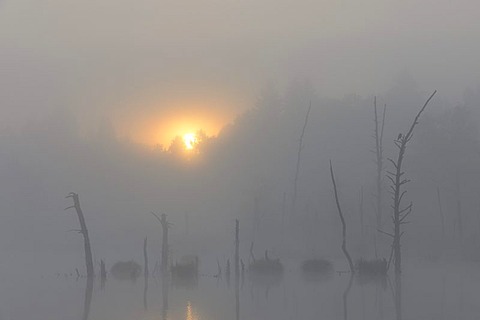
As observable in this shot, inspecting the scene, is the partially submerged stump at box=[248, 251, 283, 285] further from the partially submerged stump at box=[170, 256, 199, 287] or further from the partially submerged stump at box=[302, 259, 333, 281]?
the partially submerged stump at box=[170, 256, 199, 287]

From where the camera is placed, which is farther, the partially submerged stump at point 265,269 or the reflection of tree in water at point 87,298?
the partially submerged stump at point 265,269

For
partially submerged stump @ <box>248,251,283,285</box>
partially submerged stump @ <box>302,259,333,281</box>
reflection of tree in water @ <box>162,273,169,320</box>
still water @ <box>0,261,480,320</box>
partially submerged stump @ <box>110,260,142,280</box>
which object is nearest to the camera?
still water @ <box>0,261,480,320</box>

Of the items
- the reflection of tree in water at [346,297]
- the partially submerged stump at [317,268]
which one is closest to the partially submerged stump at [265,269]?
the partially submerged stump at [317,268]

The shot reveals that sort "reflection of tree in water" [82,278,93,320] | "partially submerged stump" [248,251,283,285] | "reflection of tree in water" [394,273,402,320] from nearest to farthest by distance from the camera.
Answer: "reflection of tree in water" [394,273,402,320] → "reflection of tree in water" [82,278,93,320] → "partially submerged stump" [248,251,283,285]

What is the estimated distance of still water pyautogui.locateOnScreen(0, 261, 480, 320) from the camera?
75.0ft

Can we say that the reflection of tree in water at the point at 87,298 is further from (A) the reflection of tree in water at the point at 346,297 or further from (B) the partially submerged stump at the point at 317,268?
(B) the partially submerged stump at the point at 317,268

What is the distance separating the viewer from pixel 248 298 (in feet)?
93.0

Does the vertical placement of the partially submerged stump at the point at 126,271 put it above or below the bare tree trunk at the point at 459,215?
below

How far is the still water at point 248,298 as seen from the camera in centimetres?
2286

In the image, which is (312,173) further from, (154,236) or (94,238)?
(94,238)

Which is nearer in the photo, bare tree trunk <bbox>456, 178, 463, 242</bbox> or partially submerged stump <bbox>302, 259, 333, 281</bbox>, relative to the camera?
partially submerged stump <bbox>302, 259, 333, 281</bbox>

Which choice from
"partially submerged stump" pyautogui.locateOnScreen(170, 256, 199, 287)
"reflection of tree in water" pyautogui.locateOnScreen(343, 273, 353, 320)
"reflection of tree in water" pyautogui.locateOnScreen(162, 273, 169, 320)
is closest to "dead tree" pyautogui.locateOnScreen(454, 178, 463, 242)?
"reflection of tree in water" pyautogui.locateOnScreen(343, 273, 353, 320)

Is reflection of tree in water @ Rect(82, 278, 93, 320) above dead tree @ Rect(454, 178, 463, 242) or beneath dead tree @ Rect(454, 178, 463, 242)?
beneath

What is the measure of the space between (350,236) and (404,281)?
27358 mm
